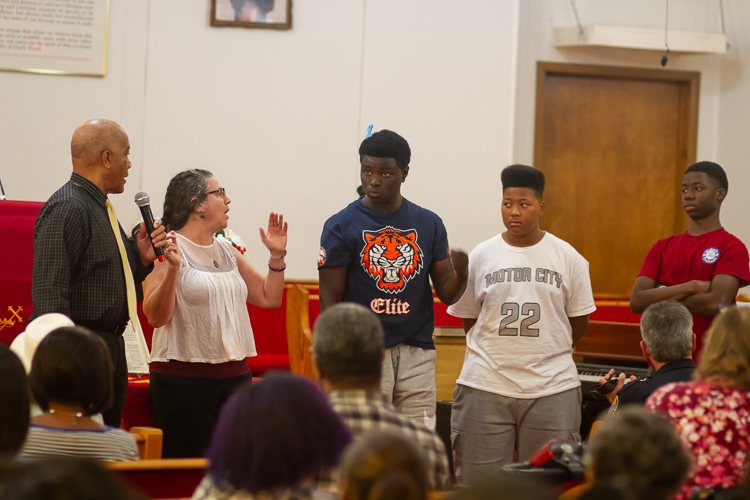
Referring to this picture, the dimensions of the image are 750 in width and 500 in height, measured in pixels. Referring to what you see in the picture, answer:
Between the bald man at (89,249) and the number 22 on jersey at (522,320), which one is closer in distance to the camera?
the bald man at (89,249)

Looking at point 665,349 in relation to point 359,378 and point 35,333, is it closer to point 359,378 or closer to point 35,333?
point 359,378

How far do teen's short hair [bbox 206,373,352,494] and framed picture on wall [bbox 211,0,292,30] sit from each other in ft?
16.7

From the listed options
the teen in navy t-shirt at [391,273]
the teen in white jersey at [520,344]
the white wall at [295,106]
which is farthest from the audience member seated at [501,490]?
the white wall at [295,106]

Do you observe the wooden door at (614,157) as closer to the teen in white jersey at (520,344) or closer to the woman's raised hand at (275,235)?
the teen in white jersey at (520,344)

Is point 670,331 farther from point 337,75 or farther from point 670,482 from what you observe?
point 337,75

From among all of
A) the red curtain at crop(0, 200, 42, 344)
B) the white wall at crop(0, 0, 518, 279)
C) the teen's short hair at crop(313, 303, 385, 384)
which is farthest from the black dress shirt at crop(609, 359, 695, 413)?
the white wall at crop(0, 0, 518, 279)

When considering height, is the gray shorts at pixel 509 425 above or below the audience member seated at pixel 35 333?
below

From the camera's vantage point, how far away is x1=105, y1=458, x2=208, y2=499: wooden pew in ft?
6.52

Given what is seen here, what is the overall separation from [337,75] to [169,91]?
1.32 m

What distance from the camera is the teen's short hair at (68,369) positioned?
2.06 meters

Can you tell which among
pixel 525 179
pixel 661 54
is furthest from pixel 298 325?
pixel 661 54

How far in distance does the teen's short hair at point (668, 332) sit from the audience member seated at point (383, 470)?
195 centimetres

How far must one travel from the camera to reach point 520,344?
3322 mm

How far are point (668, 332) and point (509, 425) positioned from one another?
762 millimetres
